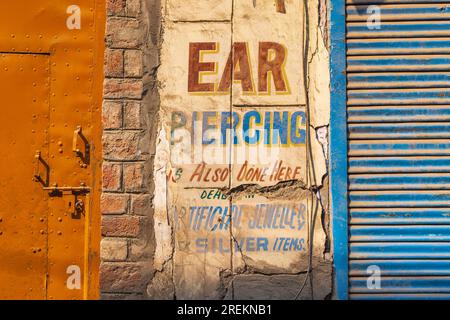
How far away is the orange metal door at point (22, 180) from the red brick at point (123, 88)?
0.45 m

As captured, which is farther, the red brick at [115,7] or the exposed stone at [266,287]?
the red brick at [115,7]

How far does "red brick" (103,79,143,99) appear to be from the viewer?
4.75 meters

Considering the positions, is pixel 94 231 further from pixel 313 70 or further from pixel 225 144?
pixel 313 70

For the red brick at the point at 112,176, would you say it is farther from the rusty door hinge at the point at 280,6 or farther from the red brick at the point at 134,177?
the rusty door hinge at the point at 280,6

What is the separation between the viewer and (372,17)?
483 centimetres

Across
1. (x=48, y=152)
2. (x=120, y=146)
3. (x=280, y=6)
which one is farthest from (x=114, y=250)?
(x=280, y=6)

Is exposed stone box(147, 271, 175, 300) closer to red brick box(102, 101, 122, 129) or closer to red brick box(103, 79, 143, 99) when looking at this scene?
red brick box(102, 101, 122, 129)

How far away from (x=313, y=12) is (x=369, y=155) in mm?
1106

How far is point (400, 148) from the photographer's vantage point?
4.75m

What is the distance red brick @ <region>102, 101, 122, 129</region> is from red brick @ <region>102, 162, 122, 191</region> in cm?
28

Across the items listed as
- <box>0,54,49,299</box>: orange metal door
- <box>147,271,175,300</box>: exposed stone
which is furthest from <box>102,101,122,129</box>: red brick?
<box>147,271,175,300</box>: exposed stone

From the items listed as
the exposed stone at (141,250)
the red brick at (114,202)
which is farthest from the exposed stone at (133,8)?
the exposed stone at (141,250)

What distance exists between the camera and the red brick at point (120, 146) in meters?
4.72

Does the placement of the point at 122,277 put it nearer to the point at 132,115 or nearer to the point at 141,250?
the point at 141,250
